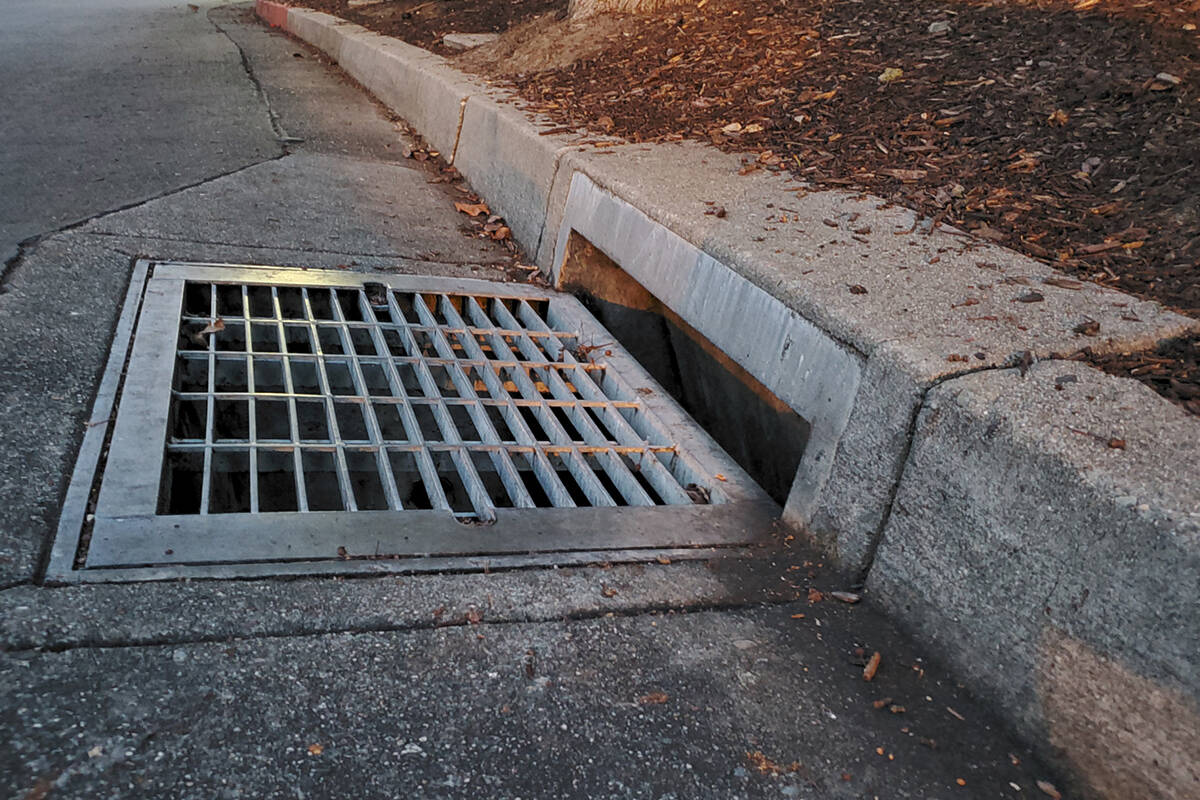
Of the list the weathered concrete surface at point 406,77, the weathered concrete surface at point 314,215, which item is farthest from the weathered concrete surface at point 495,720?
the weathered concrete surface at point 406,77

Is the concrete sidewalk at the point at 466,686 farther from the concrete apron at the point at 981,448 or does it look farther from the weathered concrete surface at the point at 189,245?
the concrete apron at the point at 981,448

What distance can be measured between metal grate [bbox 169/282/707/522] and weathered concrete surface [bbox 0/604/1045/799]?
0.55 m

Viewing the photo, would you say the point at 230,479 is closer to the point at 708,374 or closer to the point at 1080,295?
the point at 708,374

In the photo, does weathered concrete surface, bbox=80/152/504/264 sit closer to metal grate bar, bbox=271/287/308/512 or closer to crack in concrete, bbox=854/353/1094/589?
metal grate bar, bbox=271/287/308/512

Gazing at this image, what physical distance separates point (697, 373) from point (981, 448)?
182 centimetres

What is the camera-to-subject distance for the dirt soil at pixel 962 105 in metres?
2.94

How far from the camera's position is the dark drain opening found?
9.89ft

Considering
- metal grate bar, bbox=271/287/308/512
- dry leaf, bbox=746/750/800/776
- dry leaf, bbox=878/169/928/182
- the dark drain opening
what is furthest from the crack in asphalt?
dry leaf, bbox=878/169/928/182

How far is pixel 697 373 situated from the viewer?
3.61 metres

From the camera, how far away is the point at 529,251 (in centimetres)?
434

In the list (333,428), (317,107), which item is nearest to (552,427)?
(333,428)

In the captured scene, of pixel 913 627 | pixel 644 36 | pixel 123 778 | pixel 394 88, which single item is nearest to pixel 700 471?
pixel 913 627

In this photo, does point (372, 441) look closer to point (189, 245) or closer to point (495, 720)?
point (495, 720)

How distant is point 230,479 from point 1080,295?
248 cm
